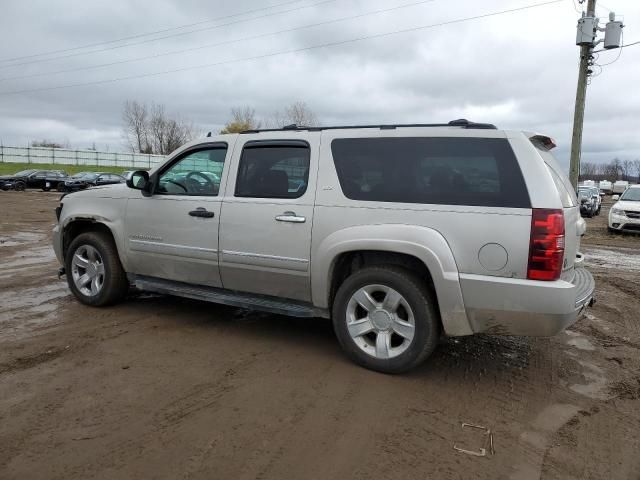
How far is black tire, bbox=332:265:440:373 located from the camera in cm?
387

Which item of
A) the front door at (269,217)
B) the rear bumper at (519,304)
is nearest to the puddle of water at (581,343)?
the rear bumper at (519,304)

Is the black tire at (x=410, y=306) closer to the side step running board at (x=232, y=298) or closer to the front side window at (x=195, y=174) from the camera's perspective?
the side step running board at (x=232, y=298)

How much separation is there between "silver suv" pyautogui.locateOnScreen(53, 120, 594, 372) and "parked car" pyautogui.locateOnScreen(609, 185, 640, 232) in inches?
513

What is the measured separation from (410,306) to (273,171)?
1770mm

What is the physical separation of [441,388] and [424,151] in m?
1.83

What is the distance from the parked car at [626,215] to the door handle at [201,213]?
14842 mm

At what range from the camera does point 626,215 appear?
15547 millimetres

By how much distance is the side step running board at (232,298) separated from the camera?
446 centimetres

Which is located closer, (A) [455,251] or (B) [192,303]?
(A) [455,251]

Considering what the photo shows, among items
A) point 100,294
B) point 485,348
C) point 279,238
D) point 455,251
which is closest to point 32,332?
point 100,294

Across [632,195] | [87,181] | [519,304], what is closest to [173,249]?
[519,304]

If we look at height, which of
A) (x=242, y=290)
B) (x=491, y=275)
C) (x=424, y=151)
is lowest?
(x=242, y=290)

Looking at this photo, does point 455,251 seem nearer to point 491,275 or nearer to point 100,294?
point 491,275

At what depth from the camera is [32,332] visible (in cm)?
488
